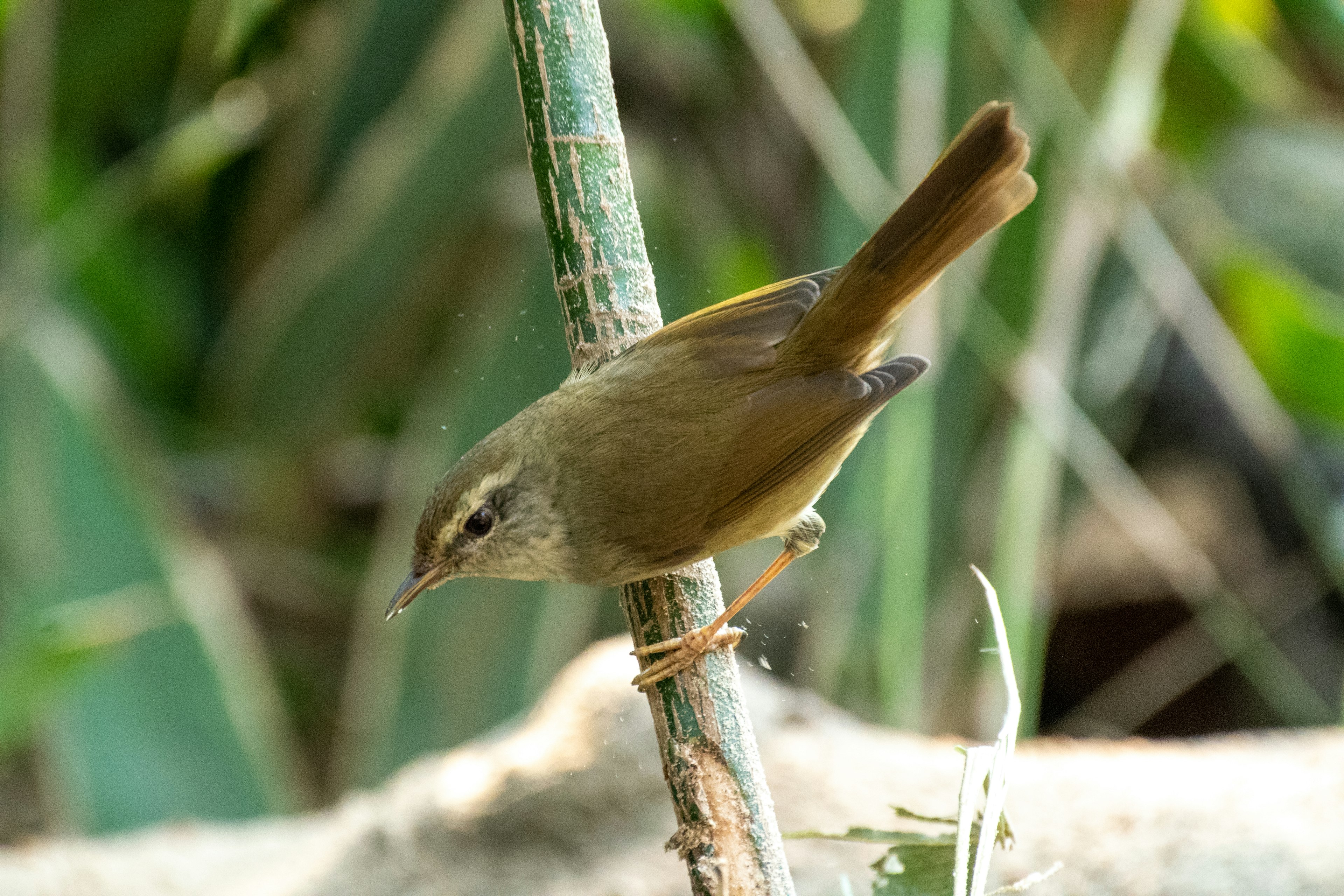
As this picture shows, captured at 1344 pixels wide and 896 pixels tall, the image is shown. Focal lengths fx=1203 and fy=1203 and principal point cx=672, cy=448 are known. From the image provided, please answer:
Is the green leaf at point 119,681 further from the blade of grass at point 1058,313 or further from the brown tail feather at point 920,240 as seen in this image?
the brown tail feather at point 920,240

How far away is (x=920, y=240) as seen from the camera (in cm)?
122

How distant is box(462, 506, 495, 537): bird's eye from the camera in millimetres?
1241

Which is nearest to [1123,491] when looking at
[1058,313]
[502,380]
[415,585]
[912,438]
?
[1058,313]

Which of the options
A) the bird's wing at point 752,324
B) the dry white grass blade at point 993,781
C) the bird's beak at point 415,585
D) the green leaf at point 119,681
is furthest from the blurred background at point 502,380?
the dry white grass blade at point 993,781

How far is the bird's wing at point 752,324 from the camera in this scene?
4.42 feet

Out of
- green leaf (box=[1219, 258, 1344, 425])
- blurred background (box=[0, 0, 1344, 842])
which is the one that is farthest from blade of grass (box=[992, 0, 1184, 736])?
green leaf (box=[1219, 258, 1344, 425])

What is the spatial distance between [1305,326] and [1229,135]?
1.09m

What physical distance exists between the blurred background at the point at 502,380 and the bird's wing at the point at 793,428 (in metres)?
0.40

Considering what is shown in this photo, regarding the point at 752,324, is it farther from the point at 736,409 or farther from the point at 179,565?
the point at 179,565

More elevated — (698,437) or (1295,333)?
(1295,333)

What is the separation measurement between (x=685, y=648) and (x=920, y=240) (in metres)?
0.47

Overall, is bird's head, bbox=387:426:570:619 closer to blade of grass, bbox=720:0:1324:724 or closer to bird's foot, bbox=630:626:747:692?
bird's foot, bbox=630:626:747:692

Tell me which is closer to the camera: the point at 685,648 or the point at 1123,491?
the point at 685,648

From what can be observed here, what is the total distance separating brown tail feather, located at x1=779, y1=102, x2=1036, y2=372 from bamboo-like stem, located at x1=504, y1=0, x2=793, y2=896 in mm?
285
